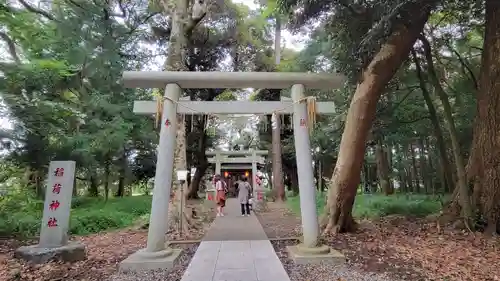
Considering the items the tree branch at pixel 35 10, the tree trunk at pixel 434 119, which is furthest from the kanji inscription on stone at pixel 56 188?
the tree trunk at pixel 434 119

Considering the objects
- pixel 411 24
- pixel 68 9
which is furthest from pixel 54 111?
pixel 411 24

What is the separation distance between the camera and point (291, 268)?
5.31m

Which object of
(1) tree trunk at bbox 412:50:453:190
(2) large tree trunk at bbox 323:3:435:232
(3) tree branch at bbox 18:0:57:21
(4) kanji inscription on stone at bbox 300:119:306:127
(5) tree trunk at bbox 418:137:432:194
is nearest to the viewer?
(4) kanji inscription on stone at bbox 300:119:306:127

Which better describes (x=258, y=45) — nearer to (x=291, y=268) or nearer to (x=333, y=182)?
(x=333, y=182)

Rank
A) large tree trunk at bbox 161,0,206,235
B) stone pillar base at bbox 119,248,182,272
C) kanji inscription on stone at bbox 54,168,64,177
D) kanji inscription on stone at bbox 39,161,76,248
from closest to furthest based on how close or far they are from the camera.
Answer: stone pillar base at bbox 119,248,182,272 → kanji inscription on stone at bbox 39,161,76,248 → kanji inscription on stone at bbox 54,168,64,177 → large tree trunk at bbox 161,0,206,235

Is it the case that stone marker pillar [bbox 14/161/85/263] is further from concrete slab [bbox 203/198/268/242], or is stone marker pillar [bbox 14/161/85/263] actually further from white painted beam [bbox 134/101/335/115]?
concrete slab [bbox 203/198/268/242]

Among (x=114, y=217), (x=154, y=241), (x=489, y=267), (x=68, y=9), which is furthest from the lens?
(x=114, y=217)

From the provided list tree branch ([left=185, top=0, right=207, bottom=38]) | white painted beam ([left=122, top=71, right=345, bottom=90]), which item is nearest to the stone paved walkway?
white painted beam ([left=122, top=71, right=345, bottom=90])

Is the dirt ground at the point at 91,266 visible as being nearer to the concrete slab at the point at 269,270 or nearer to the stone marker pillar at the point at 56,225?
the stone marker pillar at the point at 56,225

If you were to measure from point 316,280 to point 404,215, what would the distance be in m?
7.05

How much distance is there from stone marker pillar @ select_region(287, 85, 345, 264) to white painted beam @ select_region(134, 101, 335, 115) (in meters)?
0.25

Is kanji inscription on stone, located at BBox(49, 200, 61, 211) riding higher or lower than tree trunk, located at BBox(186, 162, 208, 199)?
lower

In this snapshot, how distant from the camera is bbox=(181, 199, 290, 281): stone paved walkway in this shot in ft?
15.3

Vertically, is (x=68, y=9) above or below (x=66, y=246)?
above
